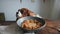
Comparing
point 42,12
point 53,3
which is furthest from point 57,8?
point 42,12

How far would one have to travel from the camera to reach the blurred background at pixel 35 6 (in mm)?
1858

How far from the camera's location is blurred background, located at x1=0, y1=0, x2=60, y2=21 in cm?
186

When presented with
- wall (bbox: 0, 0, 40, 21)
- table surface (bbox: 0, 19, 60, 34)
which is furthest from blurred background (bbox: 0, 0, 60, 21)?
table surface (bbox: 0, 19, 60, 34)

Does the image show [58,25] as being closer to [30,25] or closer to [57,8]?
A: [30,25]

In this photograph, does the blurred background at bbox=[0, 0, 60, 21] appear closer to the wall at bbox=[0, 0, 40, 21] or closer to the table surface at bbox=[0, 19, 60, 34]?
the wall at bbox=[0, 0, 40, 21]

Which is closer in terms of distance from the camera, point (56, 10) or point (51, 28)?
point (51, 28)

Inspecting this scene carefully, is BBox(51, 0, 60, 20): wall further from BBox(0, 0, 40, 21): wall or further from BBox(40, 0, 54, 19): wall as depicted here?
BBox(0, 0, 40, 21): wall

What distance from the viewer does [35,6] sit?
190 cm

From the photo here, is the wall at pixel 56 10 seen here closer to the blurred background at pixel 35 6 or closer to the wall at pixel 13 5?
the blurred background at pixel 35 6

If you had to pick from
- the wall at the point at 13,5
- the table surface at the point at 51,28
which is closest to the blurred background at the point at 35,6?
the wall at the point at 13,5

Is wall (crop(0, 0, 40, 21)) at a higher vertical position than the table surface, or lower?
higher

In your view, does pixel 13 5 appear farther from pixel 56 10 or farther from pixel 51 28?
pixel 51 28

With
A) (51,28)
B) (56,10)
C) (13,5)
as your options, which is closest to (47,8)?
(56,10)

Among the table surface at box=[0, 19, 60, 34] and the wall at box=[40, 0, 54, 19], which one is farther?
the wall at box=[40, 0, 54, 19]
